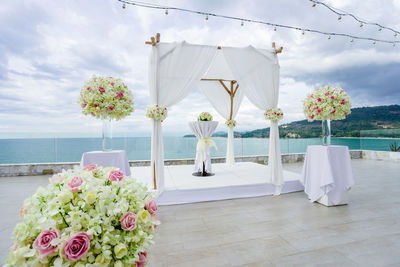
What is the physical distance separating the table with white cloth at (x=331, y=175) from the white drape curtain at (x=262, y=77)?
2.08 ft

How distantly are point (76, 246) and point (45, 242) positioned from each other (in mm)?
91

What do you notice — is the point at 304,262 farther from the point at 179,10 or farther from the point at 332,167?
the point at 179,10

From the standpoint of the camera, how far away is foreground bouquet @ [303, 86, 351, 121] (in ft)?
10.6

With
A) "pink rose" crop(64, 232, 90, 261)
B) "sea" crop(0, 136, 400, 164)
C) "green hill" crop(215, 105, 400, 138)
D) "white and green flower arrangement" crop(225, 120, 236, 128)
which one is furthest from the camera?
"green hill" crop(215, 105, 400, 138)

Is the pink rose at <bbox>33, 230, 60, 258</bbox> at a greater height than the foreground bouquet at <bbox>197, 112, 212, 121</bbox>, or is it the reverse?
the foreground bouquet at <bbox>197, 112, 212, 121</bbox>

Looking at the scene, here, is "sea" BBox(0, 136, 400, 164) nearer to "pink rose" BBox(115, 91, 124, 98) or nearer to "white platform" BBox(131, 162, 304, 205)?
"white platform" BBox(131, 162, 304, 205)

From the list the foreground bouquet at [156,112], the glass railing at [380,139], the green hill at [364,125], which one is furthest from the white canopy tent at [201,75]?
the glass railing at [380,139]

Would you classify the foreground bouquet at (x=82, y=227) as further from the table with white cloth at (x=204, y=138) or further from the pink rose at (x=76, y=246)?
the table with white cloth at (x=204, y=138)

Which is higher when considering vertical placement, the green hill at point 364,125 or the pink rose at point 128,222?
the green hill at point 364,125

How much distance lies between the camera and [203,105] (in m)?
5.91

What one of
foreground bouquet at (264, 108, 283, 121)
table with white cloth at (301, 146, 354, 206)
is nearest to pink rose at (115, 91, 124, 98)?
foreground bouquet at (264, 108, 283, 121)

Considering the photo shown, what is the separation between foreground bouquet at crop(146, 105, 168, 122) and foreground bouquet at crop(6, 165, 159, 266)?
8.30 ft

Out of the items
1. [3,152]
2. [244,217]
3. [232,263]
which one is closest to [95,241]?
[232,263]

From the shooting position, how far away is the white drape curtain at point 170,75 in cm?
340
